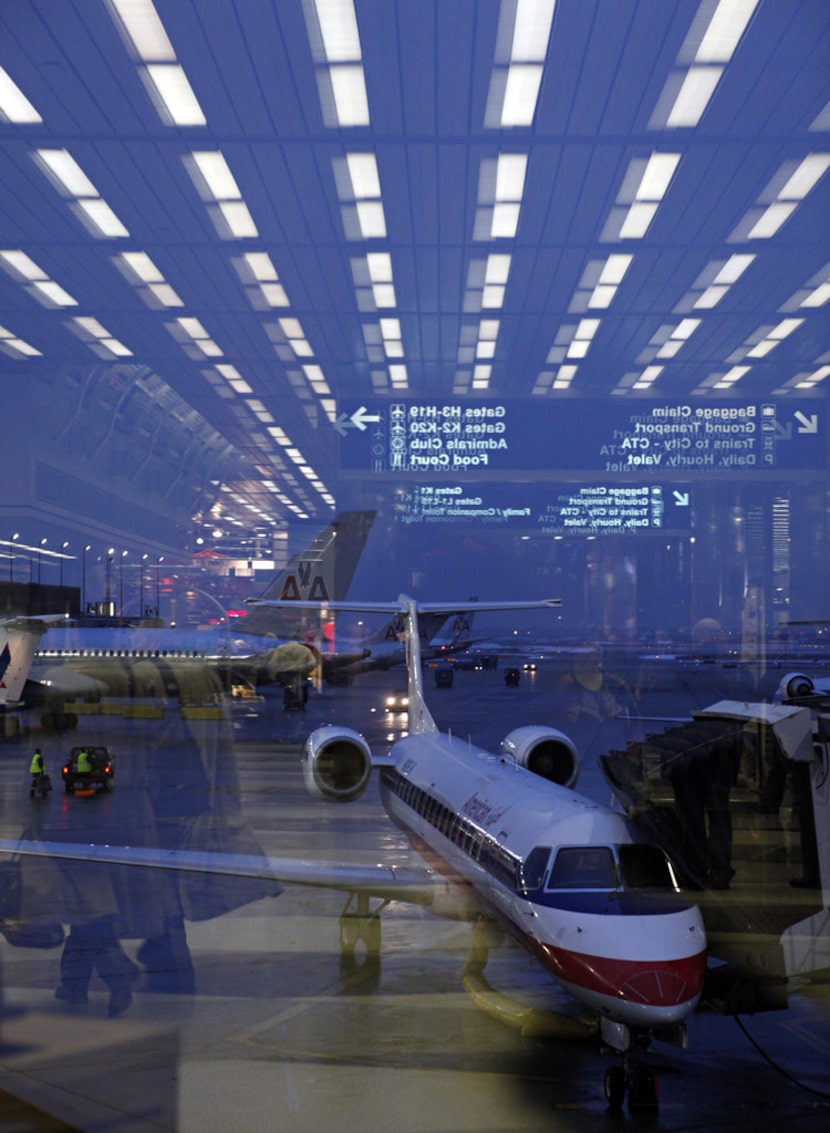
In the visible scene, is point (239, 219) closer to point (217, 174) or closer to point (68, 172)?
point (217, 174)

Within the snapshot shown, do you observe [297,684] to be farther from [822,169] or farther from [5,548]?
[822,169]

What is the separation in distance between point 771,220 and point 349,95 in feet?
18.5

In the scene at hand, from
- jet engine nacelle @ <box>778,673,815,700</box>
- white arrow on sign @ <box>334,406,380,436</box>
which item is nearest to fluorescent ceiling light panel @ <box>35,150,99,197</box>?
white arrow on sign @ <box>334,406,380,436</box>

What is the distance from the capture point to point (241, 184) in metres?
12.6

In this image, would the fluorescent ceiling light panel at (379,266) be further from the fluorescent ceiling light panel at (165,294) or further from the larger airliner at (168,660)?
the larger airliner at (168,660)

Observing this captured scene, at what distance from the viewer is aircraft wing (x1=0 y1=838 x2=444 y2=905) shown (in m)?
9.81

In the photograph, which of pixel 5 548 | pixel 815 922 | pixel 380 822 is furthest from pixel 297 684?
pixel 815 922

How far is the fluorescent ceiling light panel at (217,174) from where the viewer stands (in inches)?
475

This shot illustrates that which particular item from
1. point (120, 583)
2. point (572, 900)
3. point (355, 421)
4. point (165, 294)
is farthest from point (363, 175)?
point (120, 583)

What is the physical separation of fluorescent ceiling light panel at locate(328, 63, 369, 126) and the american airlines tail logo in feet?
60.3

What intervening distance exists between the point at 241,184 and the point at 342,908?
9.80m

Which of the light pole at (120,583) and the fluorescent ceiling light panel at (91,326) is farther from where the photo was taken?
the light pole at (120,583)

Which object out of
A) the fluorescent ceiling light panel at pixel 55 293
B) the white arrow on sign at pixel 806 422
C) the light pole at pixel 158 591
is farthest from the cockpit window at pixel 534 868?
the fluorescent ceiling light panel at pixel 55 293

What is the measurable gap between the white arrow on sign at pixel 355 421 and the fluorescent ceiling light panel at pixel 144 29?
4607 mm
